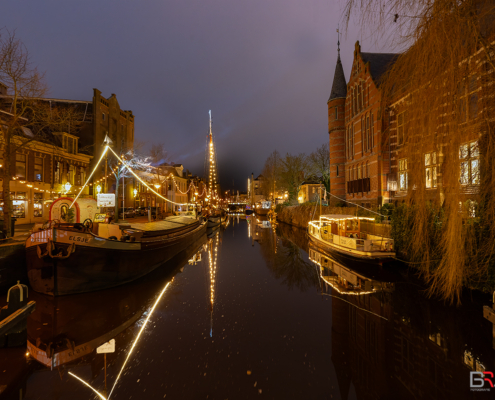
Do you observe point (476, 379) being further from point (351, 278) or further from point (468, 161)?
point (351, 278)

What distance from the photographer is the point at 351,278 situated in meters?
12.5

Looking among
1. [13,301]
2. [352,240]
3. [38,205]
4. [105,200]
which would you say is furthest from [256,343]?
[38,205]

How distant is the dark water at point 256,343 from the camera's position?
504 cm

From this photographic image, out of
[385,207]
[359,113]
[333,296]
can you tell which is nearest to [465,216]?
[333,296]

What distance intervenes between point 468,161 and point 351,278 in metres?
7.99

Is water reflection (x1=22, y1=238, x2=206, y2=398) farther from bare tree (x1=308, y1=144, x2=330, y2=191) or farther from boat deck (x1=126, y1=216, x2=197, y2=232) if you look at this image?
bare tree (x1=308, y1=144, x2=330, y2=191)

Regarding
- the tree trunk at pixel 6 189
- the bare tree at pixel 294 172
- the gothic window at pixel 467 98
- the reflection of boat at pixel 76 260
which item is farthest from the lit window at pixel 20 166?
the bare tree at pixel 294 172

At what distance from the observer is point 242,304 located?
958 cm

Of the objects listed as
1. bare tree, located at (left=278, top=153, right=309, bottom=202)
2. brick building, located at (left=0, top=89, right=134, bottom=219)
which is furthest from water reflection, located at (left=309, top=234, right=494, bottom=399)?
bare tree, located at (left=278, top=153, right=309, bottom=202)

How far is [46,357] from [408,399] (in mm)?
7145

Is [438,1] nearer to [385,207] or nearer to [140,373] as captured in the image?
[140,373]

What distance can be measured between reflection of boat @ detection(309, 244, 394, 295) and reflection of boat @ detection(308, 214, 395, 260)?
2.68 feet

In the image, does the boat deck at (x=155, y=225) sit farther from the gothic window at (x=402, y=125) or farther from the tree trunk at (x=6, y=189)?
the gothic window at (x=402, y=125)

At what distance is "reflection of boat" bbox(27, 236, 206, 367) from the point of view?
20.9 ft
